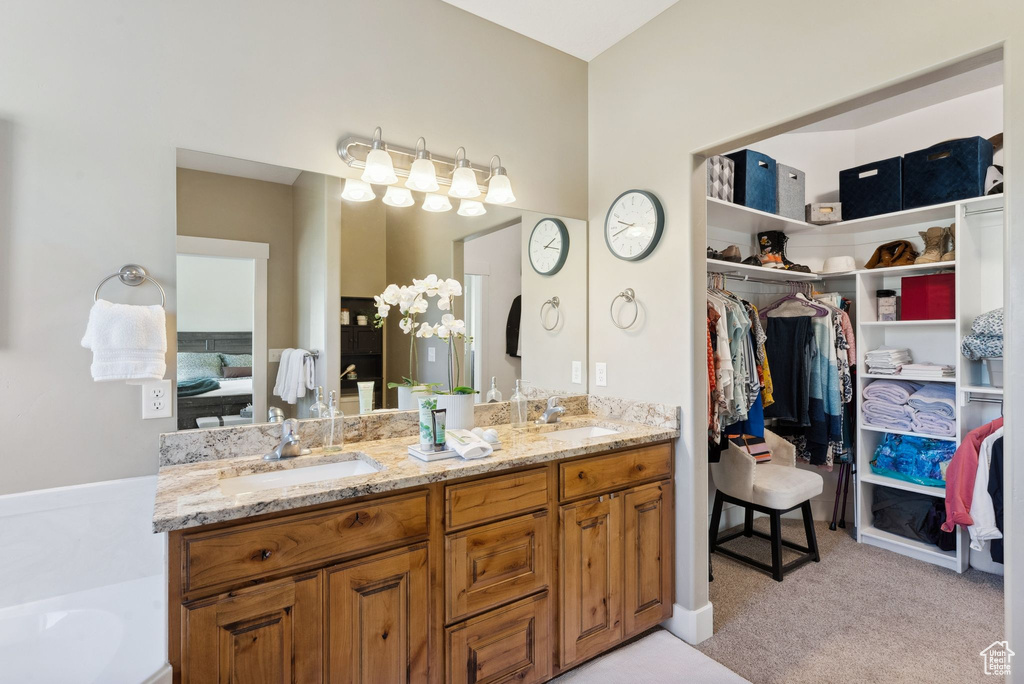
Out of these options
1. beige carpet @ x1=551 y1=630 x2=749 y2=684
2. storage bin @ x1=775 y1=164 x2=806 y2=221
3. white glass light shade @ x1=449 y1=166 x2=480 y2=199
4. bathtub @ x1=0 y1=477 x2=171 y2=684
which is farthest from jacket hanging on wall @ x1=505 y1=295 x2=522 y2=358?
Answer: storage bin @ x1=775 y1=164 x2=806 y2=221

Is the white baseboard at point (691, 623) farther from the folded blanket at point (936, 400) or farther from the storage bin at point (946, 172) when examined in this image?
the storage bin at point (946, 172)

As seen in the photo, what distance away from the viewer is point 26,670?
1.25 meters

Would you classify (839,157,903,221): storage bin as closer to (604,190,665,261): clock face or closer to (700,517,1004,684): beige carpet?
(604,190,665,261): clock face

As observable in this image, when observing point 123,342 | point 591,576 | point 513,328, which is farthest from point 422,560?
point 513,328

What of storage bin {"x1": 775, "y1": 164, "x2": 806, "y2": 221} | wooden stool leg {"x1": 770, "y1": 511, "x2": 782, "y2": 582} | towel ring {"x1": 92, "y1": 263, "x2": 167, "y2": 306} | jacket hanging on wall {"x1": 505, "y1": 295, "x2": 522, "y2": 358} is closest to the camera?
towel ring {"x1": 92, "y1": 263, "x2": 167, "y2": 306}

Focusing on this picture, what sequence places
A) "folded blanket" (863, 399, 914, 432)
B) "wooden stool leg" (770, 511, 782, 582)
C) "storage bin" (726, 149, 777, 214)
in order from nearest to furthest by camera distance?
"wooden stool leg" (770, 511, 782, 582) < "storage bin" (726, 149, 777, 214) < "folded blanket" (863, 399, 914, 432)

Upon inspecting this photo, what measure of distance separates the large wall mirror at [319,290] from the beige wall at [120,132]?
91 millimetres

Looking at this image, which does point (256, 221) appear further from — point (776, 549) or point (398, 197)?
point (776, 549)

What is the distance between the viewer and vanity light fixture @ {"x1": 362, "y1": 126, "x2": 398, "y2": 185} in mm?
2012

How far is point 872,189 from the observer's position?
11.0ft

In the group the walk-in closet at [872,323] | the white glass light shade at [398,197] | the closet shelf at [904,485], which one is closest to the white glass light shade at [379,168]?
the white glass light shade at [398,197]

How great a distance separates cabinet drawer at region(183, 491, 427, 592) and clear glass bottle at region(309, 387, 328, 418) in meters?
0.57

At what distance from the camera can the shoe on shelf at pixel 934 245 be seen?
310cm

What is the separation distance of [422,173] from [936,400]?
3.23 m
